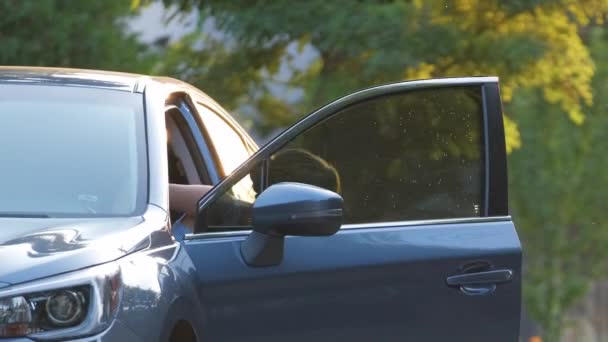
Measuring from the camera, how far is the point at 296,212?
4305 mm

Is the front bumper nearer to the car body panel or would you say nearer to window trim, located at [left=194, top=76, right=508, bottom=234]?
the car body panel

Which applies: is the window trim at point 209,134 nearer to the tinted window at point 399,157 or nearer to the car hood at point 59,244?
the tinted window at point 399,157

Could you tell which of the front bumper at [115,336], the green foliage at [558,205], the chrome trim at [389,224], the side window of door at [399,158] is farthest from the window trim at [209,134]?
the green foliage at [558,205]

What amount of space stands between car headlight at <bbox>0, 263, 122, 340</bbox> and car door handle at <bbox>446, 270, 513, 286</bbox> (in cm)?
125

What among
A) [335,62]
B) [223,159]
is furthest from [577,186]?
[223,159]

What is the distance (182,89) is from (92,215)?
4.79 ft

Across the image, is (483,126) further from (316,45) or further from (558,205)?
(558,205)

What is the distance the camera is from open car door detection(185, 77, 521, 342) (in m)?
4.50

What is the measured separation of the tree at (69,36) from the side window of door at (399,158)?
10.6 metres

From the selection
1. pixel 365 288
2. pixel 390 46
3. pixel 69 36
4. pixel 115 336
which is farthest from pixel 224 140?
pixel 69 36

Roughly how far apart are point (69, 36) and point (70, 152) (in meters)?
11.9

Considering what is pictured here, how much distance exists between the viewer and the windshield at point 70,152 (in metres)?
4.46

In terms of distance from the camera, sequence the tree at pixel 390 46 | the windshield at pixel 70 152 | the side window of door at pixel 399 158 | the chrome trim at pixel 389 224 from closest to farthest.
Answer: the windshield at pixel 70 152, the chrome trim at pixel 389 224, the side window of door at pixel 399 158, the tree at pixel 390 46

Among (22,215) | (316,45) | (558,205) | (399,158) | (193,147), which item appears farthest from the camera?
(558,205)
